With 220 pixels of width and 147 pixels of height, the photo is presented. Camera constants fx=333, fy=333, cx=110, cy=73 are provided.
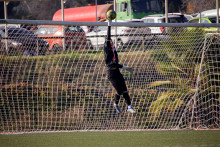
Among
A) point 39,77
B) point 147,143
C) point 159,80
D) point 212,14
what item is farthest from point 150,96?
point 212,14

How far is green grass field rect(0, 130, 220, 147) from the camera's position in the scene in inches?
240

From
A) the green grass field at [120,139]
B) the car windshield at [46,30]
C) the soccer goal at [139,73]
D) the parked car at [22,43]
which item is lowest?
the green grass field at [120,139]

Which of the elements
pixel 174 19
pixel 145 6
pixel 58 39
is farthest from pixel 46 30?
pixel 145 6

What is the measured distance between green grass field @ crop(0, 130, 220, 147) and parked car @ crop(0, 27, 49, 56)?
6.29 ft

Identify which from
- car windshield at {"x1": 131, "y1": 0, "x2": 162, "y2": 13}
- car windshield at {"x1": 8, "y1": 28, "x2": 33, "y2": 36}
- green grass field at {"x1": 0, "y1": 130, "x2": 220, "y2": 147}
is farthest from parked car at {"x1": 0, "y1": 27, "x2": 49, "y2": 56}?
car windshield at {"x1": 131, "y1": 0, "x2": 162, "y2": 13}

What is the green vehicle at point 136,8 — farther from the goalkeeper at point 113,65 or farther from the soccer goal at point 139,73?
the goalkeeper at point 113,65

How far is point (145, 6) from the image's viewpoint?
60.2 feet

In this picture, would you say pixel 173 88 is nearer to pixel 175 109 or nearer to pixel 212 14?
pixel 175 109

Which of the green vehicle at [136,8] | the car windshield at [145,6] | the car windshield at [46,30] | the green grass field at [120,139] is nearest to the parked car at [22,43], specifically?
the car windshield at [46,30]

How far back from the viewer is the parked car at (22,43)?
23.1 ft

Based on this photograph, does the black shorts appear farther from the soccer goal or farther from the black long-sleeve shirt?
the soccer goal

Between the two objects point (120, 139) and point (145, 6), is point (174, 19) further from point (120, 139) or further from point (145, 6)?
point (120, 139)

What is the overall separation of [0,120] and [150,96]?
3571mm

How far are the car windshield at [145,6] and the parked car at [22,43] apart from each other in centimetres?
1065
